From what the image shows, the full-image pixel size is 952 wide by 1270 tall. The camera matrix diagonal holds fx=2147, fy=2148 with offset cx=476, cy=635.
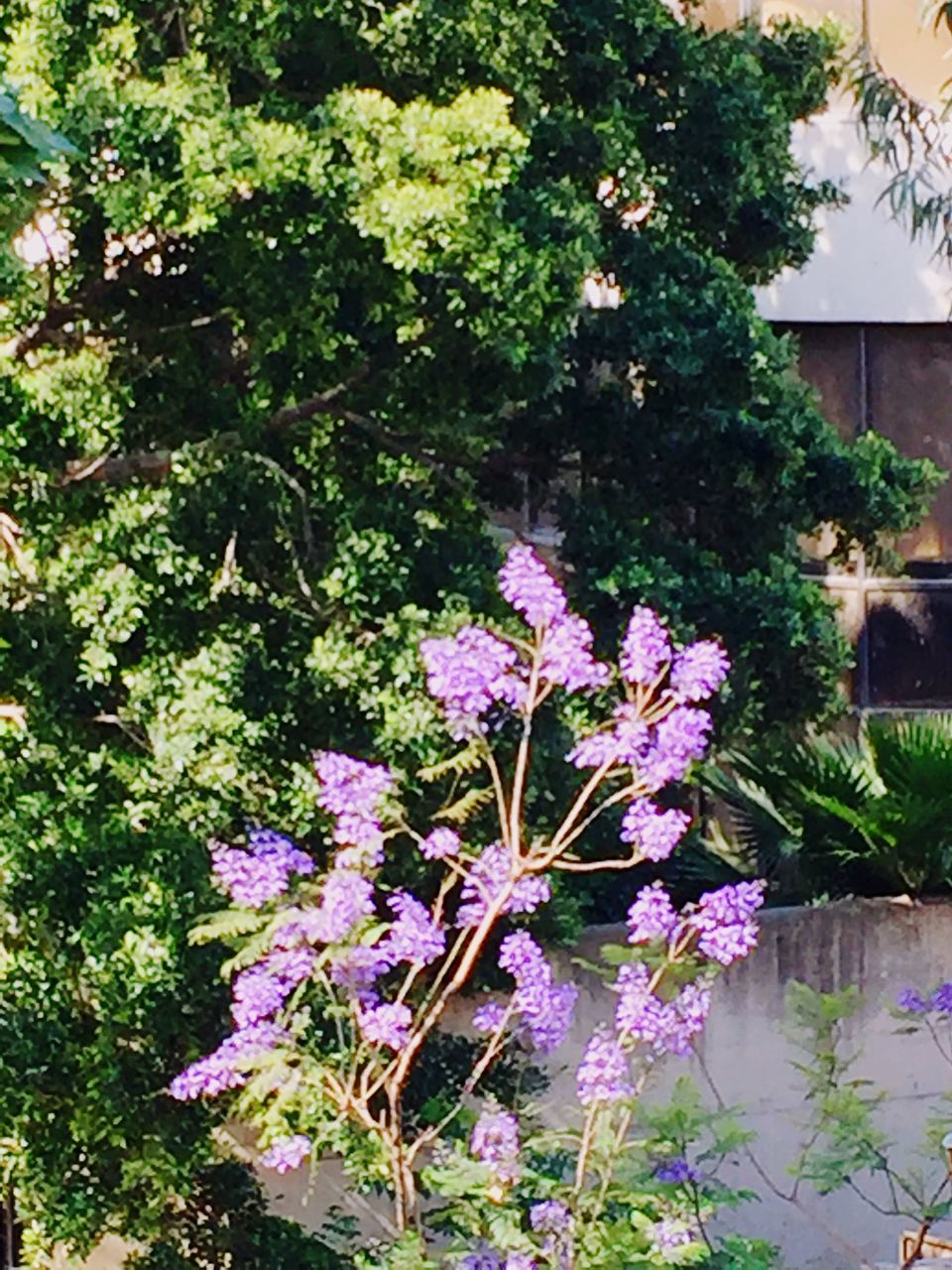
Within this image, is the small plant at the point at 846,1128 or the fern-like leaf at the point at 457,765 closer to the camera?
the fern-like leaf at the point at 457,765

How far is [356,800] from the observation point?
5.54 m

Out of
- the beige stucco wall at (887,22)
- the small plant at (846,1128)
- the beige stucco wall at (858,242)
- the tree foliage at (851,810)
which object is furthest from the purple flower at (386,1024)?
the beige stucco wall at (887,22)

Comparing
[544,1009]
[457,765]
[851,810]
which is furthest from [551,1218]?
[851,810]

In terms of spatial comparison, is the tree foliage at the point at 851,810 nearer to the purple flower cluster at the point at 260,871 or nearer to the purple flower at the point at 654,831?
the purple flower at the point at 654,831

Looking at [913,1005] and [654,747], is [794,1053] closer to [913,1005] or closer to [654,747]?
[913,1005]

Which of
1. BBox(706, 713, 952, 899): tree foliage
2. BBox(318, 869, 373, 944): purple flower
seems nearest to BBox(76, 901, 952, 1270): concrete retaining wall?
BBox(706, 713, 952, 899): tree foliage

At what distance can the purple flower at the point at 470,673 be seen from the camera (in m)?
5.51

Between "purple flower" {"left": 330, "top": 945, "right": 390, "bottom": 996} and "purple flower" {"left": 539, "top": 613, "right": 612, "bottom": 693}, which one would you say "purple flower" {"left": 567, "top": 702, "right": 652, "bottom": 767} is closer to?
"purple flower" {"left": 539, "top": 613, "right": 612, "bottom": 693}

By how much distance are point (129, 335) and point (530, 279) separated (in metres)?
1.52

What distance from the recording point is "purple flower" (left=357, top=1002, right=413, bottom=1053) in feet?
18.0

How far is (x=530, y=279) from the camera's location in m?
6.11

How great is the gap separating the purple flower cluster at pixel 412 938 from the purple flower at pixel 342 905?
13cm

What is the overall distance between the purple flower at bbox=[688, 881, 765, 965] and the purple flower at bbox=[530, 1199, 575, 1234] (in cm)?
76

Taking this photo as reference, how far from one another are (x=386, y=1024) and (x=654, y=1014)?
0.69m
